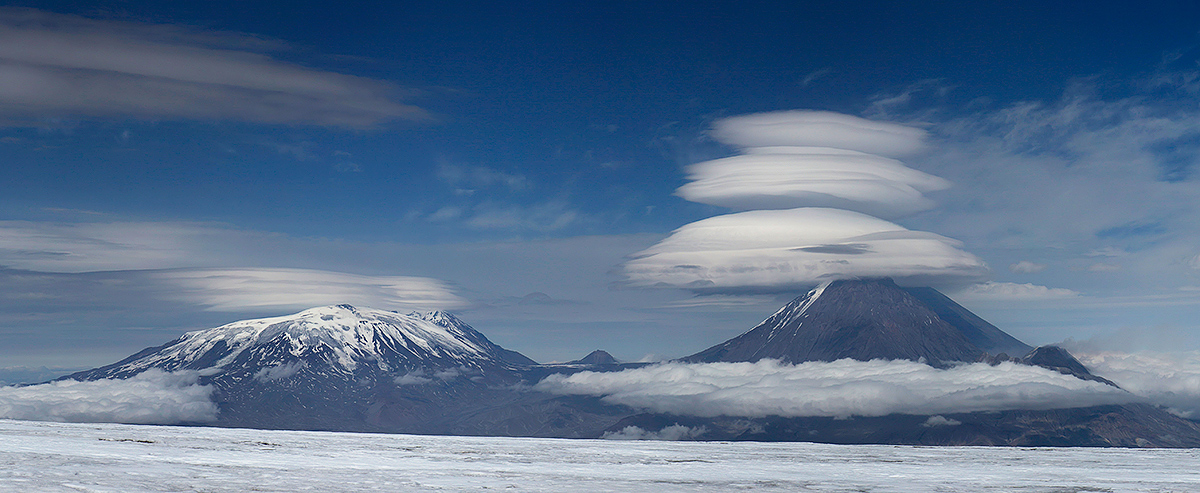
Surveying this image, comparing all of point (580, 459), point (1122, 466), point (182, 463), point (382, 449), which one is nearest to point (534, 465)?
point (580, 459)

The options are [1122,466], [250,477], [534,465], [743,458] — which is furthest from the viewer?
[743,458]

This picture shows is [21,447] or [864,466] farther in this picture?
[864,466]

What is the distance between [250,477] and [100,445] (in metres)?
16.3

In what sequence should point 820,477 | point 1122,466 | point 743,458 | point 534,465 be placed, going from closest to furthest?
point 820,477 → point 534,465 → point 1122,466 → point 743,458

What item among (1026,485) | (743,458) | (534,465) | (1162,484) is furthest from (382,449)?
(1162,484)

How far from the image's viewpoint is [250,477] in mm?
28344

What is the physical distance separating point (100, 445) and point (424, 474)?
18983 mm

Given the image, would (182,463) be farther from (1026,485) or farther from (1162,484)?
(1162,484)

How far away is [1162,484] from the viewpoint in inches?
1246

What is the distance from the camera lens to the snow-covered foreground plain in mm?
27891

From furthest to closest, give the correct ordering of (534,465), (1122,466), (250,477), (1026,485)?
(1122,466) → (534,465) → (1026,485) → (250,477)

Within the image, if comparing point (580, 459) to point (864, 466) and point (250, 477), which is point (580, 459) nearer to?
point (864, 466)

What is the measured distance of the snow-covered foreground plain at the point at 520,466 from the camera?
27.9 metres

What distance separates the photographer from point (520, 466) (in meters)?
36.5
